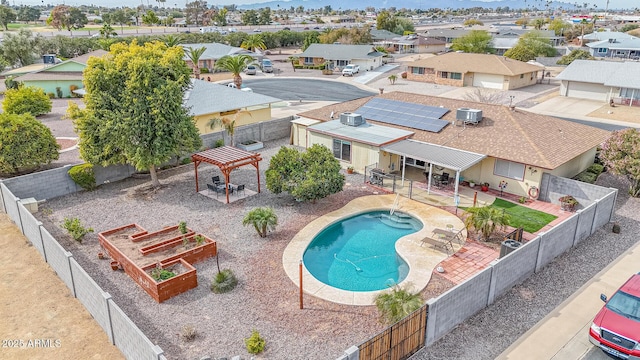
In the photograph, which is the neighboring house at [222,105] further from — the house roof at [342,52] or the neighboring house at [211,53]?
the house roof at [342,52]

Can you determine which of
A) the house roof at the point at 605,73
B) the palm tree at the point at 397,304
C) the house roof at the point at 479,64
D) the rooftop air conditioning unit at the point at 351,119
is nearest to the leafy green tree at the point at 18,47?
the house roof at the point at 479,64

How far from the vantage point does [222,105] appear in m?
38.1

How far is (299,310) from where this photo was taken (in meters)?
16.8

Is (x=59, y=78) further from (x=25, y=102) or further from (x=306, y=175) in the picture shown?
(x=306, y=175)

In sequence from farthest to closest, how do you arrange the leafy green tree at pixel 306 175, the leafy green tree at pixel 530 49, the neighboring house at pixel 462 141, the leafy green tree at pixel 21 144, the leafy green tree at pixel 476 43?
the leafy green tree at pixel 476 43 → the leafy green tree at pixel 530 49 → the leafy green tree at pixel 21 144 → the neighboring house at pixel 462 141 → the leafy green tree at pixel 306 175

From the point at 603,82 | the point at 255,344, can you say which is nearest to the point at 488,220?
the point at 255,344

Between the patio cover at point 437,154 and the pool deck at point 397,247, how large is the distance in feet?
8.14

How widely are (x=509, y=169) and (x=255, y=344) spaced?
1948 centimetres

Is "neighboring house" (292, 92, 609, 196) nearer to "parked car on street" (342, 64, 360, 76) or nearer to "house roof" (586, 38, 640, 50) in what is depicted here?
"parked car on street" (342, 64, 360, 76)

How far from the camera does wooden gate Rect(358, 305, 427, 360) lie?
42.3 feet

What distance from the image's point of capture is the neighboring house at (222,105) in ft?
121

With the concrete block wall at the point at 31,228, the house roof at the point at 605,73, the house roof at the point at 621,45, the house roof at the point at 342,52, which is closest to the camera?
the concrete block wall at the point at 31,228

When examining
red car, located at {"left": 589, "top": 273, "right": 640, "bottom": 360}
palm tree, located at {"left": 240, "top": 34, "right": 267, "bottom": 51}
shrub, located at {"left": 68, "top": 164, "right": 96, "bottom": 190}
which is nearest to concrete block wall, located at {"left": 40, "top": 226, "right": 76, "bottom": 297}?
shrub, located at {"left": 68, "top": 164, "right": 96, "bottom": 190}

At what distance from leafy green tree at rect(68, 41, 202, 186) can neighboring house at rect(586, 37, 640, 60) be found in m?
95.0
